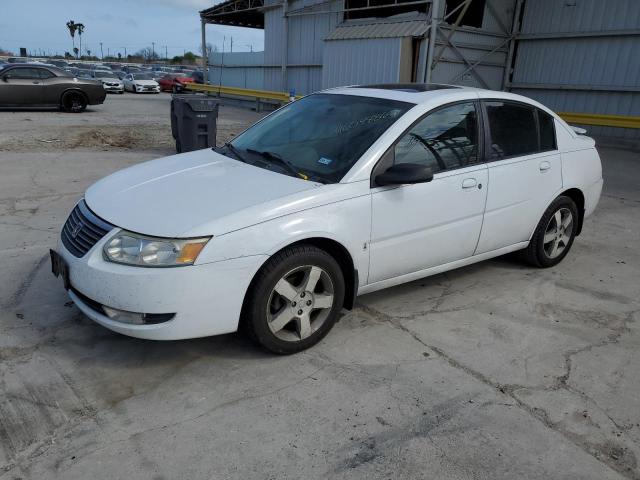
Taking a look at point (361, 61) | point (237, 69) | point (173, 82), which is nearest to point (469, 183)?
point (361, 61)

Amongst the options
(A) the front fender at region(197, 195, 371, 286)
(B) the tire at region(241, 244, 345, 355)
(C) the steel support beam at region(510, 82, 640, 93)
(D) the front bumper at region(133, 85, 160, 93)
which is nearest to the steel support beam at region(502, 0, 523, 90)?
(C) the steel support beam at region(510, 82, 640, 93)

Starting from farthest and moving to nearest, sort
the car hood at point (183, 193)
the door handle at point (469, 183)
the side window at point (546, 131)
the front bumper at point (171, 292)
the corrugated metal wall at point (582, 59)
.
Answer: the corrugated metal wall at point (582, 59) < the side window at point (546, 131) < the door handle at point (469, 183) < the car hood at point (183, 193) < the front bumper at point (171, 292)

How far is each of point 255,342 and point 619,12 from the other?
15.9 metres

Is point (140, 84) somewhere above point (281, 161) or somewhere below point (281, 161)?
below

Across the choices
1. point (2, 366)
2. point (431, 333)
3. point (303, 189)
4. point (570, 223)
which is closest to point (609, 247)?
point (570, 223)

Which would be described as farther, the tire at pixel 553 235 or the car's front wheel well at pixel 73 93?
the car's front wheel well at pixel 73 93

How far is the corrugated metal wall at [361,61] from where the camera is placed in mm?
15852

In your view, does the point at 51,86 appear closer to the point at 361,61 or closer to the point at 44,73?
the point at 44,73

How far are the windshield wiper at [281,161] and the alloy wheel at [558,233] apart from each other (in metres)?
2.56

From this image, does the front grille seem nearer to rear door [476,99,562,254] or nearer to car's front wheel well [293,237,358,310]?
car's front wheel well [293,237,358,310]

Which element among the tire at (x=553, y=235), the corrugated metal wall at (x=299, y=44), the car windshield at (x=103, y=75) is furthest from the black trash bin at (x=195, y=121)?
the car windshield at (x=103, y=75)

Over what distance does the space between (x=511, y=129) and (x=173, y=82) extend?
32.2m

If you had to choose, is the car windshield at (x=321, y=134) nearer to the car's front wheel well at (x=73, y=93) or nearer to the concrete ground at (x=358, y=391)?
the concrete ground at (x=358, y=391)

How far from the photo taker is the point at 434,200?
3732mm
